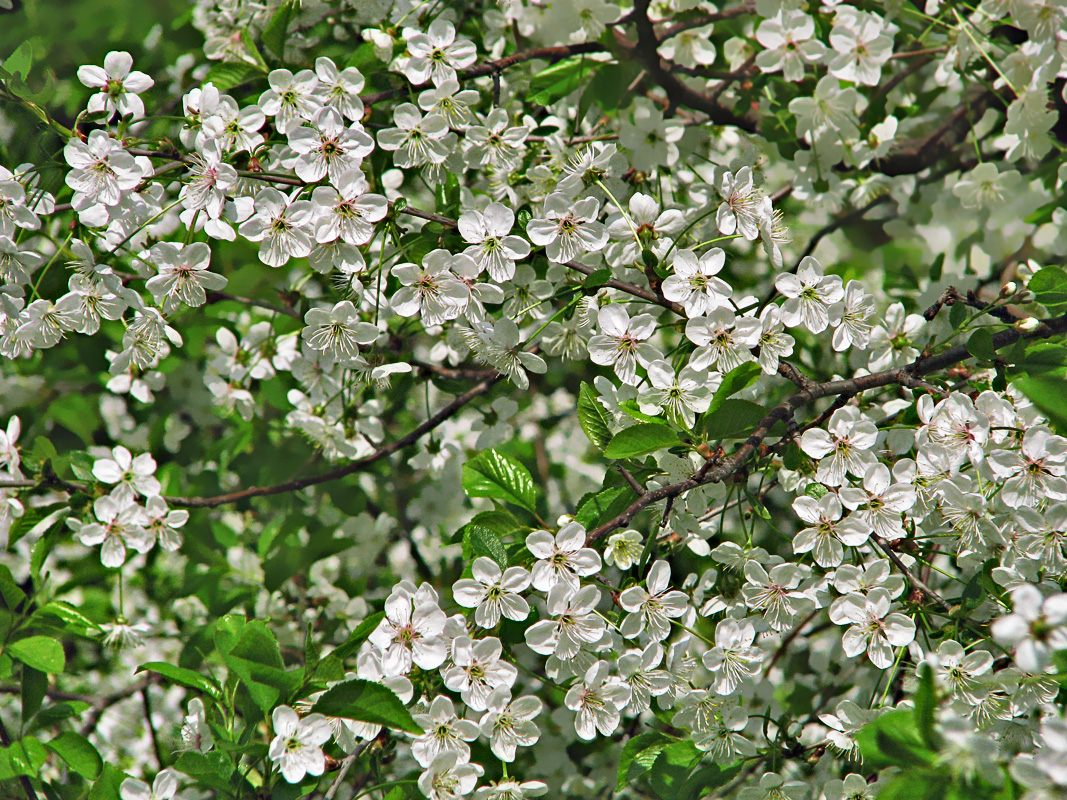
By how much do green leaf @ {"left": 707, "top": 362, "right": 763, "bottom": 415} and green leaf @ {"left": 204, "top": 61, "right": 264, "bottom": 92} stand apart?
1.28 m

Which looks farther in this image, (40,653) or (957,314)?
(40,653)

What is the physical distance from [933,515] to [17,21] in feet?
8.03

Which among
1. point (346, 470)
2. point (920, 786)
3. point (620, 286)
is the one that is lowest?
point (346, 470)

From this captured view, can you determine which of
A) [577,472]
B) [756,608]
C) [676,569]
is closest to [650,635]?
[756,608]

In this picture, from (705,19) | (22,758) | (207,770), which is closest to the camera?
(207,770)

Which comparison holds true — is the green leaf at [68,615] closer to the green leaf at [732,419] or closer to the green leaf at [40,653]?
the green leaf at [40,653]

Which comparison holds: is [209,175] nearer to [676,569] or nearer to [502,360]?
[502,360]

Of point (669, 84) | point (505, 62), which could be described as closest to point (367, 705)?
point (505, 62)

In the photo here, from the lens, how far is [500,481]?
160 centimetres

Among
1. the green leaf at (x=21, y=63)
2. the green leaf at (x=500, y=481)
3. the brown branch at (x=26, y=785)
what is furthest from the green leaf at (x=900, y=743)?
the green leaf at (x=21, y=63)

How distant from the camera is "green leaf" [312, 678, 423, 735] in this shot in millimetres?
1196

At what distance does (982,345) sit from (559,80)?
3.67 feet

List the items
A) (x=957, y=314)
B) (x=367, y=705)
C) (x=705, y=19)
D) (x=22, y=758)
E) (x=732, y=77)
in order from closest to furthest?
(x=367, y=705)
(x=957, y=314)
(x=22, y=758)
(x=705, y=19)
(x=732, y=77)

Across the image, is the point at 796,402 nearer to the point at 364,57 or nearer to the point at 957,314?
the point at 957,314
